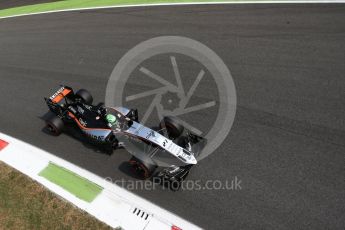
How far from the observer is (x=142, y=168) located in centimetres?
716

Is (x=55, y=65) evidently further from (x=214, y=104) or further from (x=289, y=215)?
(x=289, y=215)

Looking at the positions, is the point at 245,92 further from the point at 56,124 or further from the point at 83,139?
the point at 56,124

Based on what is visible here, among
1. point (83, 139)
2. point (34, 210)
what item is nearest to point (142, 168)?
point (83, 139)

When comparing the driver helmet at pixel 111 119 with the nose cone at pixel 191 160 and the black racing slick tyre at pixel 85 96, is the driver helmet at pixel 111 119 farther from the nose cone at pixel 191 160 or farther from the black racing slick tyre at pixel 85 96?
the nose cone at pixel 191 160

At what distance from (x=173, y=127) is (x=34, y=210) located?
3.70 meters

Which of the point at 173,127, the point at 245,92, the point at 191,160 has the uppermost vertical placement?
the point at 245,92

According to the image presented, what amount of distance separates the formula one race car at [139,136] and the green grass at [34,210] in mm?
1591

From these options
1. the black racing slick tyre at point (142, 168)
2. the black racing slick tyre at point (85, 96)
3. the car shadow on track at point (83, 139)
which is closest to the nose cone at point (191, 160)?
the black racing slick tyre at point (142, 168)

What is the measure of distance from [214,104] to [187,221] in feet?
12.3

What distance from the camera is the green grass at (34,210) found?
6.68m

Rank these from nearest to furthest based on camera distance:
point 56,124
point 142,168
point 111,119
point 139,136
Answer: point 142,168, point 139,136, point 111,119, point 56,124

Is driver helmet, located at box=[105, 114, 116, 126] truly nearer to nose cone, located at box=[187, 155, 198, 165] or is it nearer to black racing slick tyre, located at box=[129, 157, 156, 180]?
black racing slick tyre, located at box=[129, 157, 156, 180]

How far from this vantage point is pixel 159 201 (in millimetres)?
6930

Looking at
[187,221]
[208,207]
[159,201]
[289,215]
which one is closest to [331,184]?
[289,215]
